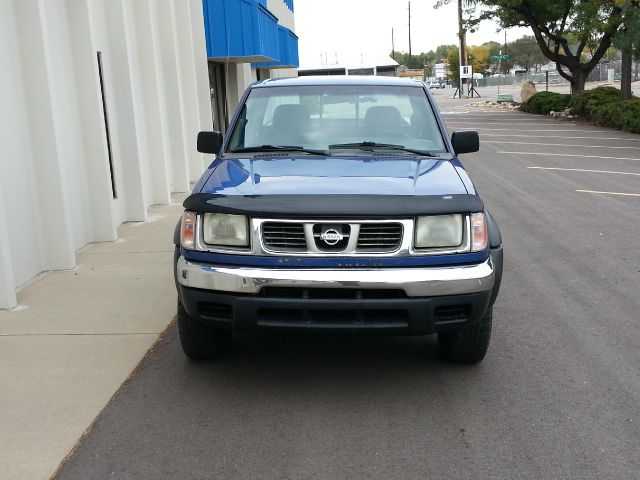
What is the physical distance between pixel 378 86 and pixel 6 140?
3541 mm

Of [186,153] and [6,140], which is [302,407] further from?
[186,153]

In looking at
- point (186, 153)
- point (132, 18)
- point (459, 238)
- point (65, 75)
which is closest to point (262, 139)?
point (459, 238)

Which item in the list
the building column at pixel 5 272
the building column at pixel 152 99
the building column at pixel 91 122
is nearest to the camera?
the building column at pixel 5 272

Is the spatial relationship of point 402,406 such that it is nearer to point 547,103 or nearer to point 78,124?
point 78,124

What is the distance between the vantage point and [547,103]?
115 ft

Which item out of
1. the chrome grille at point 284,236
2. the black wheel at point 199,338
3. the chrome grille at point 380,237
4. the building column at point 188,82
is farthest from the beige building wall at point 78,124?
the chrome grille at point 380,237

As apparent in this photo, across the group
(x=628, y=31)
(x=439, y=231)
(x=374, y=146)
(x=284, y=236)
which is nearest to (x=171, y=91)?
(x=374, y=146)

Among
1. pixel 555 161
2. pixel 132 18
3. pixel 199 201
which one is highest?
pixel 132 18

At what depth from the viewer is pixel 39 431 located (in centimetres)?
416

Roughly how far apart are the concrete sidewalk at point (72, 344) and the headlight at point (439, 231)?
83.8 inches

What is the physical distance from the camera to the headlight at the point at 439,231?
429cm

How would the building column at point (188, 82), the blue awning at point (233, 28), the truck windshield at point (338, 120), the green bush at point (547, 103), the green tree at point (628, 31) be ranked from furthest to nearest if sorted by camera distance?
the green bush at point (547, 103) < the green tree at point (628, 31) < the blue awning at point (233, 28) < the building column at point (188, 82) < the truck windshield at point (338, 120)

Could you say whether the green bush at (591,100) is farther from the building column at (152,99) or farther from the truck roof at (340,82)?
the truck roof at (340,82)

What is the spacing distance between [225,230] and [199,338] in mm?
890
